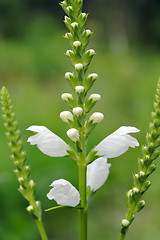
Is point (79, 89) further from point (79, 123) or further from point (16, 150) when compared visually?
point (16, 150)

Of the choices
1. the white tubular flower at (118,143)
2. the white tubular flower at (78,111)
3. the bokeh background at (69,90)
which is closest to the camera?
the white tubular flower at (78,111)

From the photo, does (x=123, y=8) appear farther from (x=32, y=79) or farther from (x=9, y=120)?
(x=9, y=120)

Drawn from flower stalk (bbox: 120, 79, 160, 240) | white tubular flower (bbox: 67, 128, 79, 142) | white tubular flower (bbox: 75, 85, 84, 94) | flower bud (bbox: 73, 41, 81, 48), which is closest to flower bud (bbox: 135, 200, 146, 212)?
flower stalk (bbox: 120, 79, 160, 240)

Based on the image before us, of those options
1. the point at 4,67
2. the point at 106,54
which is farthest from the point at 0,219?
the point at 106,54

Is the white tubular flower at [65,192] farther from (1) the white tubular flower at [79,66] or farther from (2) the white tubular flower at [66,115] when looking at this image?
(1) the white tubular flower at [79,66]

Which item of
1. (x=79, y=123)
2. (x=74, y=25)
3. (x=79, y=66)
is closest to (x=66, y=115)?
(x=79, y=123)

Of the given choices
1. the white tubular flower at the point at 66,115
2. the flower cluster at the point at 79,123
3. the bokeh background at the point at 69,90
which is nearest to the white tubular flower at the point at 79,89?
the flower cluster at the point at 79,123
